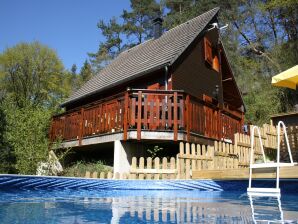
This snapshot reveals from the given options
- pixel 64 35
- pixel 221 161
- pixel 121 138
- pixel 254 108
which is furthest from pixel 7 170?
pixel 64 35

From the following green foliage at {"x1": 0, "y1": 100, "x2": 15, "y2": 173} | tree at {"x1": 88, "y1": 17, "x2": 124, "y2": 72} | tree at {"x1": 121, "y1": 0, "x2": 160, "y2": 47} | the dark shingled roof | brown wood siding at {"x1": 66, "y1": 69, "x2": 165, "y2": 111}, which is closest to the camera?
green foliage at {"x1": 0, "y1": 100, "x2": 15, "y2": 173}

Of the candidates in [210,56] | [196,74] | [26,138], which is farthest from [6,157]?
[210,56]

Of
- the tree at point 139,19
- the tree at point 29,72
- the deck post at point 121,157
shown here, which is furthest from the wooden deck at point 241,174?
the tree at point 139,19

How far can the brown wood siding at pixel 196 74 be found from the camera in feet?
42.2

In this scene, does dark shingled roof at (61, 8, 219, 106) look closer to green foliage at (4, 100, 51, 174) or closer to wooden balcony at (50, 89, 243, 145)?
wooden balcony at (50, 89, 243, 145)

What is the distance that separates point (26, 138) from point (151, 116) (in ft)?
13.4

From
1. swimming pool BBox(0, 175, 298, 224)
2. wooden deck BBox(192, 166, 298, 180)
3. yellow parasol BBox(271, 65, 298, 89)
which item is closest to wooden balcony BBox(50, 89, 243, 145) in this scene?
wooden deck BBox(192, 166, 298, 180)

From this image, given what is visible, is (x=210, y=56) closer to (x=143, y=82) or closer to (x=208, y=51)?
(x=208, y=51)

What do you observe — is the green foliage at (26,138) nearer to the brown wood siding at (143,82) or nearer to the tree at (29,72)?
the brown wood siding at (143,82)

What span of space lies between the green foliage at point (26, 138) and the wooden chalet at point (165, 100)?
123 centimetres

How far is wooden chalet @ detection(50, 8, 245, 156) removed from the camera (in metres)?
8.70

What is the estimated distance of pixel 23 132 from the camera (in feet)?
32.3

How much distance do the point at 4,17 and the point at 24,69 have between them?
834cm

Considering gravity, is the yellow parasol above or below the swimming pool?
above
